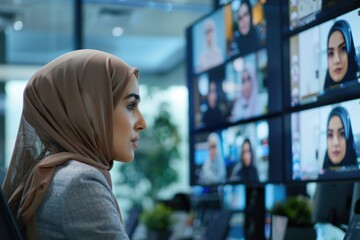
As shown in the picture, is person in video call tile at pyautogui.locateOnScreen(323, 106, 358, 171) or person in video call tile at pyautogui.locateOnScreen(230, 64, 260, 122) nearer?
person in video call tile at pyautogui.locateOnScreen(323, 106, 358, 171)

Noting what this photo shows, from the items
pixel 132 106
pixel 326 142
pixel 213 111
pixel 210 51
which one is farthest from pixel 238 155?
pixel 132 106

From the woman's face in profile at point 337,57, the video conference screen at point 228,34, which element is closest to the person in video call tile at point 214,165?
the video conference screen at point 228,34

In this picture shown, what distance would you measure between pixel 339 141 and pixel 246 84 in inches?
38.1

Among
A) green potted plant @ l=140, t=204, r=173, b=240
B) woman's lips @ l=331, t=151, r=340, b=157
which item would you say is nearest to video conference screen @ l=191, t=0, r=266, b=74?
woman's lips @ l=331, t=151, r=340, b=157

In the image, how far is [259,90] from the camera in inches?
130

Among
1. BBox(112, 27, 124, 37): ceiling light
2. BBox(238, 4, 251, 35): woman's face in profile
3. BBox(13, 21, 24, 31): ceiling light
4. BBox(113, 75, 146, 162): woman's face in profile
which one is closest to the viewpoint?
BBox(113, 75, 146, 162): woman's face in profile

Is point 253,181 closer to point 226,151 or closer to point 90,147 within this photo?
point 226,151

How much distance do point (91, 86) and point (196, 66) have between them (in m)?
2.66

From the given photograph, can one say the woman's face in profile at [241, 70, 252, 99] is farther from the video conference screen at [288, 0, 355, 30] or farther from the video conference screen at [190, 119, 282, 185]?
the video conference screen at [288, 0, 355, 30]

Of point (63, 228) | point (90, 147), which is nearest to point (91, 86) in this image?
point (90, 147)

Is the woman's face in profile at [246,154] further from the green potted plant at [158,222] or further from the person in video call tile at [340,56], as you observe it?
the green potted plant at [158,222]

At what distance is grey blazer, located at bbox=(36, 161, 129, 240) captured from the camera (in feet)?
4.77

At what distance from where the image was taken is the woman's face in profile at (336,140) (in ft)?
8.28

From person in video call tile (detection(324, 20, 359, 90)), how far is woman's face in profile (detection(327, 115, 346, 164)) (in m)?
0.14
